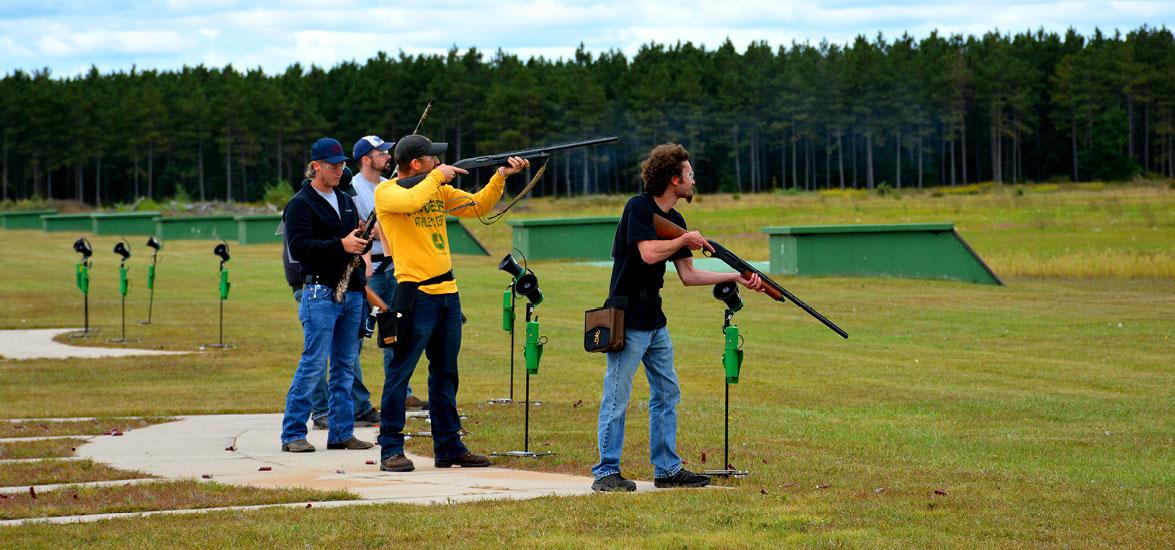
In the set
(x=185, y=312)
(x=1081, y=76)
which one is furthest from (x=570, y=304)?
(x=1081, y=76)

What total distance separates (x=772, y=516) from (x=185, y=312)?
19306 millimetres

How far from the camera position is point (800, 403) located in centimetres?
1382

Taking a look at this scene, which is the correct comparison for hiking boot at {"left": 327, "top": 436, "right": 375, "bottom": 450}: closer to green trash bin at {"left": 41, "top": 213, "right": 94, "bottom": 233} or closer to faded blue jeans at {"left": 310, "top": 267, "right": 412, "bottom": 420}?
faded blue jeans at {"left": 310, "top": 267, "right": 412, "bottom": 420}

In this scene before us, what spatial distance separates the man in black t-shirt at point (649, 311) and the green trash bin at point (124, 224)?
196 feet

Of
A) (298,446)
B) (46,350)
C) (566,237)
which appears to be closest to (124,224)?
(566,237)

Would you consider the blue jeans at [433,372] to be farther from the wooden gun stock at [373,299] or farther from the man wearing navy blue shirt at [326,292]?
the wooden gun stock at [373,299]

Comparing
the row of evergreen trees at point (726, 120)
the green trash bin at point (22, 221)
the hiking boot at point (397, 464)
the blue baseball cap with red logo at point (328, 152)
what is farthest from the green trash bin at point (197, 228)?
the row of evergreen trees at point (726, 120)

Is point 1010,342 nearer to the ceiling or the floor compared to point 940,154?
nearer to the floor

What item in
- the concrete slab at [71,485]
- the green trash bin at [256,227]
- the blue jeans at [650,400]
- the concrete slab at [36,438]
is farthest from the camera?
the green trash bin at [256,227]

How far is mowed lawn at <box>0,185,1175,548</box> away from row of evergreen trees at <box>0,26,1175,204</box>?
90.7 meters

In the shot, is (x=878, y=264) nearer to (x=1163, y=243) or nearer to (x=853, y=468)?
(x=1163, y=243)

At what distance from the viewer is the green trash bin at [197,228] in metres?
59.4

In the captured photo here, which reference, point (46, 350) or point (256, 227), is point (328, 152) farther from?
point (256, 227)

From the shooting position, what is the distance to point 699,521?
7.51 m
